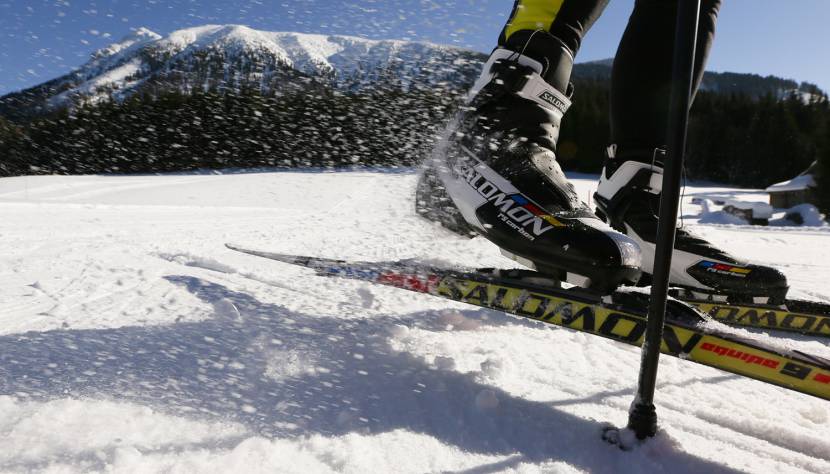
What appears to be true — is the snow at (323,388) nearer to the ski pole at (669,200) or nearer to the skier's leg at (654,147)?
the ski pole at (669,200)

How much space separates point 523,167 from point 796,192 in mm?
25563

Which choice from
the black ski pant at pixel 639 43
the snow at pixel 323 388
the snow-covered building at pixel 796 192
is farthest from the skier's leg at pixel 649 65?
the snow-covered building at pixel 796 192

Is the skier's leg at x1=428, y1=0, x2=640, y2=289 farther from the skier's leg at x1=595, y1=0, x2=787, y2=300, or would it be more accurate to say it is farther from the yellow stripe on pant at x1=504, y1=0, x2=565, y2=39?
the skier's leg at x1=595, y1=0, x2=787, y2=300

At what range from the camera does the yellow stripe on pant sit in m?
1.00

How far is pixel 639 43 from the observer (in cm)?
104

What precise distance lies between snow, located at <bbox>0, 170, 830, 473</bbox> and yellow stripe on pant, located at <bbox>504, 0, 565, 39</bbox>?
2.22 feet

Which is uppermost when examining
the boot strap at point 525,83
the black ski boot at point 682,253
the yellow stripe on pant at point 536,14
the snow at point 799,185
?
the snow at point 799,185

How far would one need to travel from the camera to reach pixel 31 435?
1.48 feet

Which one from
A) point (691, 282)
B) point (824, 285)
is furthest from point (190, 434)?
point (824, 285)

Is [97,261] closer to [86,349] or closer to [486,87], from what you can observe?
[86,349]

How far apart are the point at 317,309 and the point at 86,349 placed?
455 millimetres

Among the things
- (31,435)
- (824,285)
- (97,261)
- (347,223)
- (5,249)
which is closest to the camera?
(31,435)

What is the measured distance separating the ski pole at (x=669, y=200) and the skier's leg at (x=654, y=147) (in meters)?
0.53

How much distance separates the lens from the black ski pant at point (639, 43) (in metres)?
1.01
